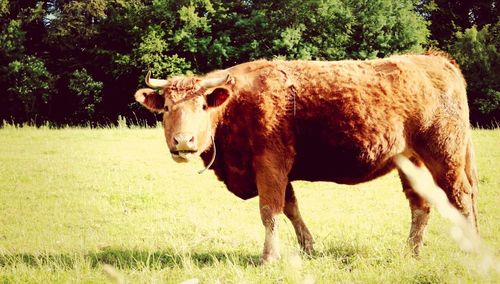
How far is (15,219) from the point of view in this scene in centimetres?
785

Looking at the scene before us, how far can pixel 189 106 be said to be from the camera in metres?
5.34

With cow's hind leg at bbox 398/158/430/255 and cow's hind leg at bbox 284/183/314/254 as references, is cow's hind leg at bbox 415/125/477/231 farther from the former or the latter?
cow's hind leg at bbox 284/183/314/254

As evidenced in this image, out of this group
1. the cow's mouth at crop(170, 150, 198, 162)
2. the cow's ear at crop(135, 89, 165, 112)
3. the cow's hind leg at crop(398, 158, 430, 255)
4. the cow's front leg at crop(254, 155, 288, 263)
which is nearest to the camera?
the cow's mouth at crop(170, 150, 198, 162)

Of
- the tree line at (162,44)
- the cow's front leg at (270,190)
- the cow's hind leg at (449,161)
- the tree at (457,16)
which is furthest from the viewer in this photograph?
the tree at (457,16)

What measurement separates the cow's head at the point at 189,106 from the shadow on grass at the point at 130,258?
1.19 m

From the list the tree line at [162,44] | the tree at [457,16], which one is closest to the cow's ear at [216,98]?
the tree line at [162,44]

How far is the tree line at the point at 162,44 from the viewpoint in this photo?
32781 mm

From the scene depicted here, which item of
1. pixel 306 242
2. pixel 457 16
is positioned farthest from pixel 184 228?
pixel 457 16

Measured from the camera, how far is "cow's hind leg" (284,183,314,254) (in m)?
5.91

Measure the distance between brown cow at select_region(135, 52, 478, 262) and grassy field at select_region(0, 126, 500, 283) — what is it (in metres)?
0.70

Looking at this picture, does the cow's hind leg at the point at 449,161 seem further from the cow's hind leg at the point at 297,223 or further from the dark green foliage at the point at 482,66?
the dark green foliage at the point at 482,66

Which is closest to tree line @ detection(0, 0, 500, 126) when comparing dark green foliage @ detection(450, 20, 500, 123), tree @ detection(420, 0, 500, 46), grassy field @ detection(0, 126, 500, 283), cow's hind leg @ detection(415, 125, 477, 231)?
dark green foliage @ detection(450, 20, 500, 123)

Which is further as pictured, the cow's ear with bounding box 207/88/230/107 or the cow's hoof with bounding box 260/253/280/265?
the cow's ear with bounding box 207/88/230/107

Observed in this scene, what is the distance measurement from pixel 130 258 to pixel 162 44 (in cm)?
2935
